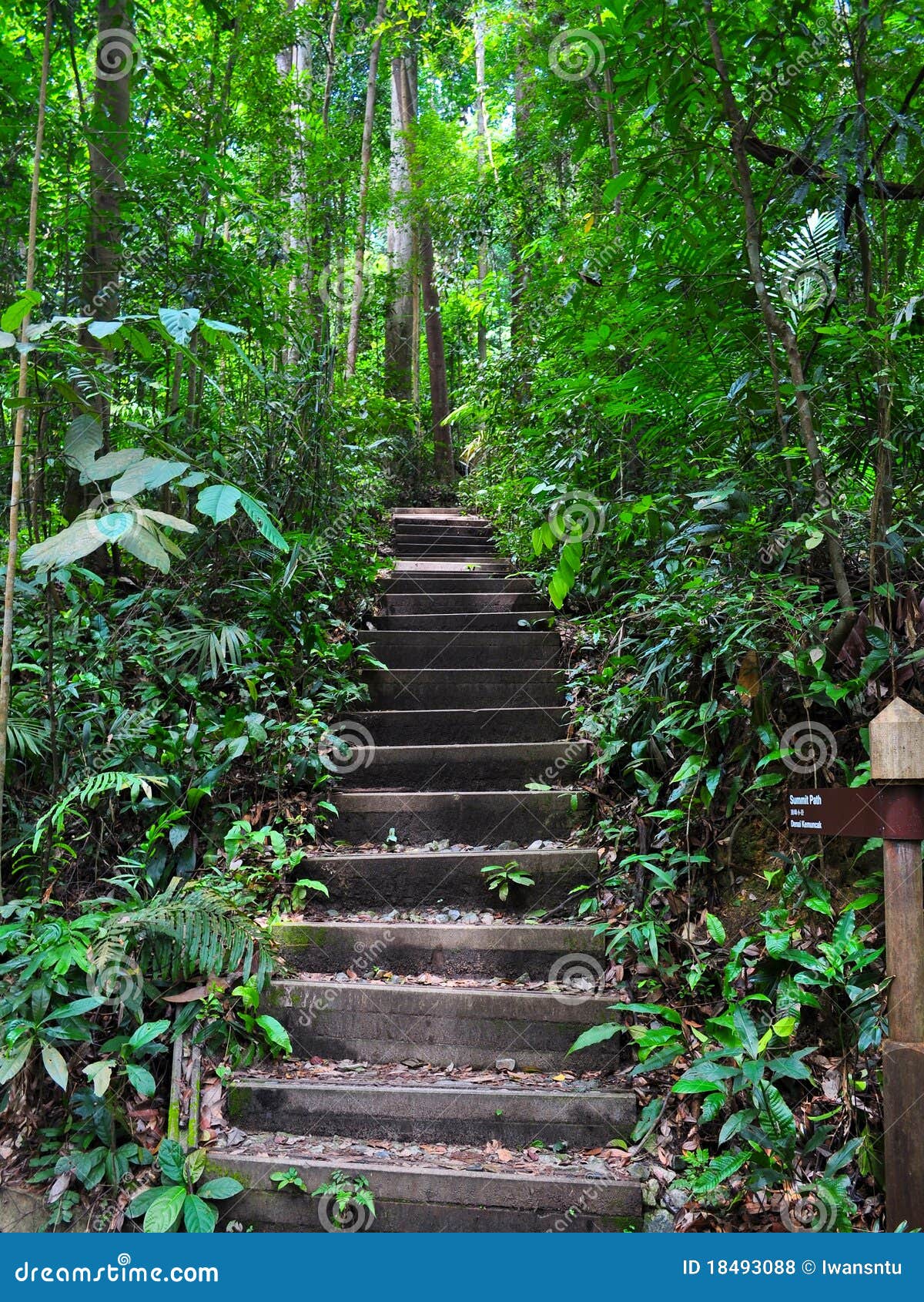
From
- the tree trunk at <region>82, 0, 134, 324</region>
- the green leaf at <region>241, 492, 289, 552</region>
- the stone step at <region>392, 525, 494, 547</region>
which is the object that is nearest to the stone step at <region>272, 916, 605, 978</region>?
the green leaf at <region>241, 492, 289, 552</region>

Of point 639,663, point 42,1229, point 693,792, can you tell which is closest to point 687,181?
point 639,663

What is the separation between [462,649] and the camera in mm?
5059

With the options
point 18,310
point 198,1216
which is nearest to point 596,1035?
point 198,1216

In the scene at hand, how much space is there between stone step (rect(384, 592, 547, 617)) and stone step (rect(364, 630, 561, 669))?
52 cm

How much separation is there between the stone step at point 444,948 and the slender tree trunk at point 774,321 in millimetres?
1495

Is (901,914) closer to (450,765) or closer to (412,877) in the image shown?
(412,877)

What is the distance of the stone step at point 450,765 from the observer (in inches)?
155

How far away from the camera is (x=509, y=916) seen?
10.7 feet

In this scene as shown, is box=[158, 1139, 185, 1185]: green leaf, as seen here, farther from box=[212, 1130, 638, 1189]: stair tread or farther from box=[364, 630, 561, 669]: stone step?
box=[364, 630, 561, 669]: stone step

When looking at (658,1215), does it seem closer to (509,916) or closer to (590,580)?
(509,916)

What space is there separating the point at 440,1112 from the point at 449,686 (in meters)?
2.46

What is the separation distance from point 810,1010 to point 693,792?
2.54ft

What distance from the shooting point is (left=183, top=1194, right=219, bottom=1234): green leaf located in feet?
7.42

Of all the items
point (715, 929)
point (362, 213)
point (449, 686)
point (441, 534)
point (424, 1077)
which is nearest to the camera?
point (715, 929)
